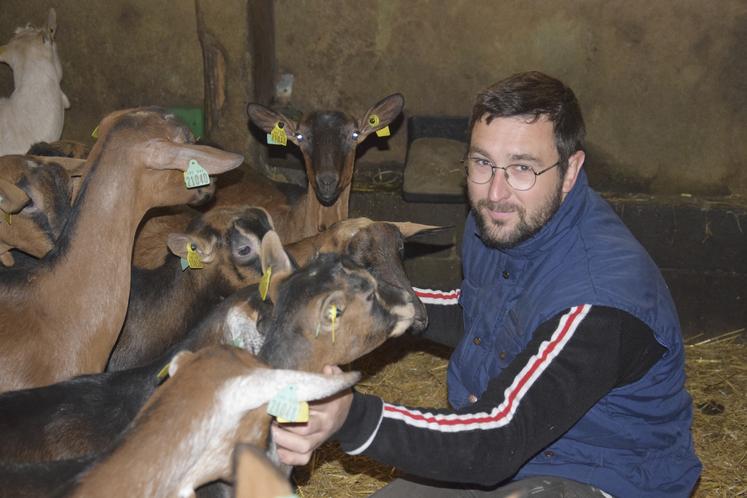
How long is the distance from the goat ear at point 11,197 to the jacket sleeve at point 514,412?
2.63m

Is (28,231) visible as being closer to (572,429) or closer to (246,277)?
(246,277)

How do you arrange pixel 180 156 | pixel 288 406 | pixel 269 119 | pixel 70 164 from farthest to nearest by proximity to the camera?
1. pixel 269 119
2. pixel 70 164
3. pixel 180 156
4. pixel 288 406

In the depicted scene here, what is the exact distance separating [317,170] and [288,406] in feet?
12.3

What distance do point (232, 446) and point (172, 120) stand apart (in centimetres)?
233

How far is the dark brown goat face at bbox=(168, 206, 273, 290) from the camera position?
4.49 metres

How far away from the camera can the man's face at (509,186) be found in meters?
3.15

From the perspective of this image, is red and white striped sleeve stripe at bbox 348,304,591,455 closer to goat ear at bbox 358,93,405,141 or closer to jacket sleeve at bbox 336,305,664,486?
jacket sleeve at bbox 336,305,664,486

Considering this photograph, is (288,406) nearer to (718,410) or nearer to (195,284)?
(195,284)

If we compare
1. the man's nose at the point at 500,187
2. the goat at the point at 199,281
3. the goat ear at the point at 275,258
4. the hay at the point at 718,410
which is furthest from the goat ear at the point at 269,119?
the hay at the point at 718,410

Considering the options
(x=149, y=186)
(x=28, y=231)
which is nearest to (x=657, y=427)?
(x=149, y=186)

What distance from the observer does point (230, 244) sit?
453 centimetres

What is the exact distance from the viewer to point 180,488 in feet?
8.05

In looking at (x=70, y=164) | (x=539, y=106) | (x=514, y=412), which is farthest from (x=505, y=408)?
(x=70, y=164)

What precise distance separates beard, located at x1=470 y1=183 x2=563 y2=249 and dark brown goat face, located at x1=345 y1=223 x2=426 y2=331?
1173 millimetres
